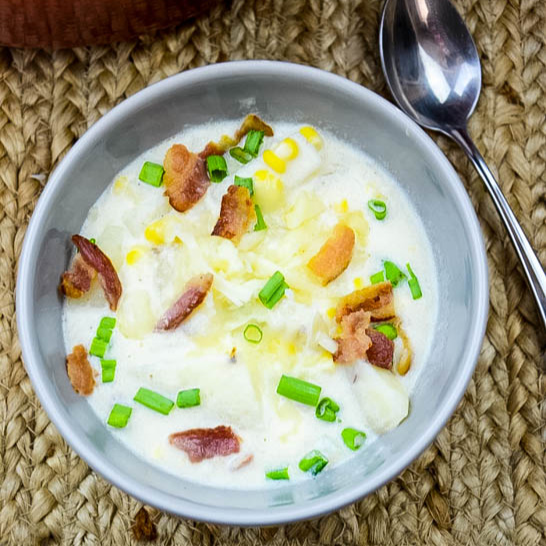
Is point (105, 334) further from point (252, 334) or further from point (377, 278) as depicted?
point (377, 278)

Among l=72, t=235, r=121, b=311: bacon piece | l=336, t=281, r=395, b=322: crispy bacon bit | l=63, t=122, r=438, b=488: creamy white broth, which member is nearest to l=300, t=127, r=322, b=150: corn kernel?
l=63, t=122, r=438, b=488: creamy white broth

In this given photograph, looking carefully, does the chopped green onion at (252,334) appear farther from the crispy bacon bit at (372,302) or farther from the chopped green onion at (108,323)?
the chopped green onion at (108,323)

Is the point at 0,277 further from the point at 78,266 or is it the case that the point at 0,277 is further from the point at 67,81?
the point at 67,81

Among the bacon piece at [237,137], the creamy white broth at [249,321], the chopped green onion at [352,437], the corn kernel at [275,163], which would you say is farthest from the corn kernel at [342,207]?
the chopped green onion at [352,437]

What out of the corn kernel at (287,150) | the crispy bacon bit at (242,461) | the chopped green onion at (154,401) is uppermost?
the corn kernel at (287,150)

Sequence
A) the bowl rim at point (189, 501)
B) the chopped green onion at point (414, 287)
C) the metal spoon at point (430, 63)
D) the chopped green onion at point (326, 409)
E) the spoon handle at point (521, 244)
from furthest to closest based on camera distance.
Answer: the metal spoon at point (430, 63), the spoon handle at point (521, 244), the chopped green onion at point (414, 287), the chopped green onion at point (326, 409), the bowl rim at point (189, 501)

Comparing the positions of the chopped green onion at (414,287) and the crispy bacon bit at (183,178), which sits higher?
the crispy bacon bit at (183,178)

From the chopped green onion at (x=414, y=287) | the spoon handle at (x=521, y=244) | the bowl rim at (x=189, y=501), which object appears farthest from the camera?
the spoon handle at (x=521, y=244)
